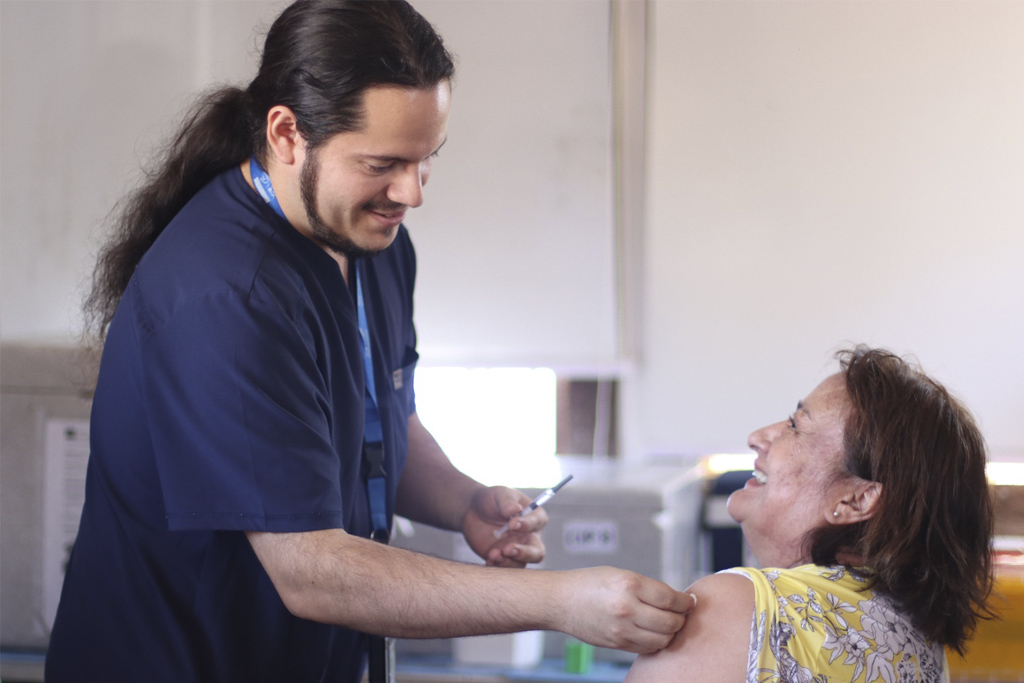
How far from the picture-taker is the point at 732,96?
1.99 m

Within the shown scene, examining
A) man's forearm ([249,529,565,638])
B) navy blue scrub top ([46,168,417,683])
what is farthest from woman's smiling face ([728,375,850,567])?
navy blue scrub top ([46,168,417,683])

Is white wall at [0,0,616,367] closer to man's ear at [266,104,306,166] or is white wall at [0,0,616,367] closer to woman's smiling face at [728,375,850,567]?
man's ear at [266,104,306,166]

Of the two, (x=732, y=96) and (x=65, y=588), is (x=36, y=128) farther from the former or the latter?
(x=732, y=96)

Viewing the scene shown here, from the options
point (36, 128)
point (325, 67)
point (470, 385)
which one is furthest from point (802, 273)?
point (36, 128)

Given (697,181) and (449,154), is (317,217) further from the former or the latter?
(697,181)

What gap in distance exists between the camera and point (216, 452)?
96cm

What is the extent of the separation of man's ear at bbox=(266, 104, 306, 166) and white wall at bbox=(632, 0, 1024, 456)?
3.41 ft

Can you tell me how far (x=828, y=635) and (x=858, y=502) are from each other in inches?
8.3

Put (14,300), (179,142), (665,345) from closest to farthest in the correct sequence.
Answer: (179,142), (14,300), (665,345)

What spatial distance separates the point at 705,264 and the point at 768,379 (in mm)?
311

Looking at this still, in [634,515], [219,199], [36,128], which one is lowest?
[634,515]

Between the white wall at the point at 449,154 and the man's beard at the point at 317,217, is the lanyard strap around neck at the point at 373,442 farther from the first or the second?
the white wall at the point at 449,154

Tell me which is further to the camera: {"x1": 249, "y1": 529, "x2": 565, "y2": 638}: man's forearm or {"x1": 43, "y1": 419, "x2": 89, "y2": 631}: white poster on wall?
{"x1": 43, "y1": 419, "x2": 89, "y2": 631}: white poster on wall

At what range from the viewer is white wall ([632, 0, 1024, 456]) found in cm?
167
